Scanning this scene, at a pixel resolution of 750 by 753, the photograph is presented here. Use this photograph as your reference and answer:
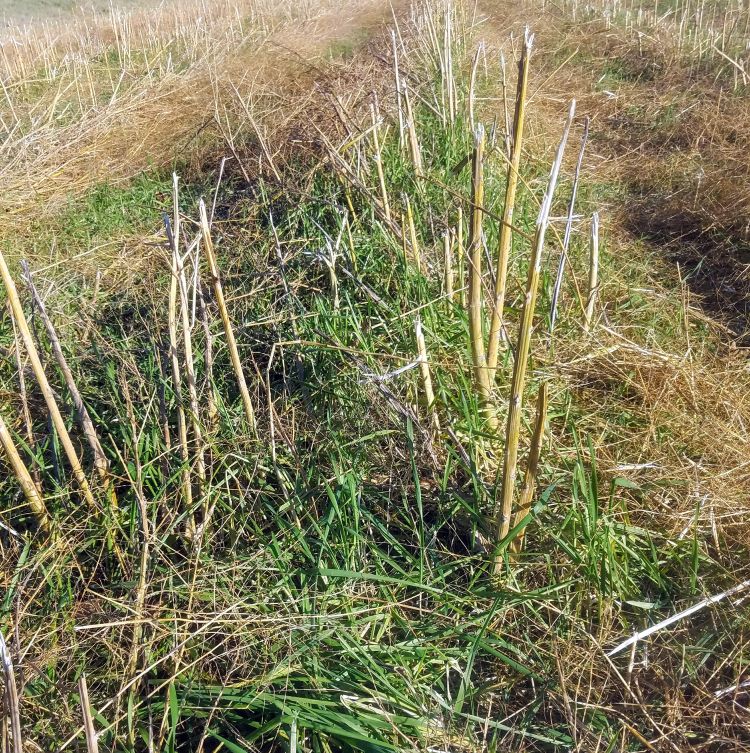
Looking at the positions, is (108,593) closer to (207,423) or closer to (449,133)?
(207,423)

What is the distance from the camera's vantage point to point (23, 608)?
5.34 feet

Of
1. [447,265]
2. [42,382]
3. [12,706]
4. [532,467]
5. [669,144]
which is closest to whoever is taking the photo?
[12,706]

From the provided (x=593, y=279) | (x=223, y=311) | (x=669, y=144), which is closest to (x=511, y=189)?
(x=223, y=311)

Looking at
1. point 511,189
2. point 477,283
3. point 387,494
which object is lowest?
point 387,494

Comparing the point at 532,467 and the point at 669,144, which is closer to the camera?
the point at 532,467

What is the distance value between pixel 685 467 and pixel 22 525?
1.90 meters

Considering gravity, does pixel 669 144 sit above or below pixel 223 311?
below

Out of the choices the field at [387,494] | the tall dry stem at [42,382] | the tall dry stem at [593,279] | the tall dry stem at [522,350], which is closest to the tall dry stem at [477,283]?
the field at [387,494]

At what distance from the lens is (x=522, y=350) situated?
4.27ft

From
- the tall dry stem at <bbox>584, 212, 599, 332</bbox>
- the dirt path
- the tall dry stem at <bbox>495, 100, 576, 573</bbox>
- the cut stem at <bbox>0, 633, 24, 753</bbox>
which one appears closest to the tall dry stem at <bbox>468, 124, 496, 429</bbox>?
the tall dry stem at <bbox>495, 100, 576, 573</bbox>

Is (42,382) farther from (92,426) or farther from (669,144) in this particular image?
(669,144)

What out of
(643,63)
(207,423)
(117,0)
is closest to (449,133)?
(207,423)

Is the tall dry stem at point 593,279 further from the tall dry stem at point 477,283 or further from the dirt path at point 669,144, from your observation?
the dirt path at point 669,144

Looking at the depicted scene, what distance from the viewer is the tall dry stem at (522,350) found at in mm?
1226
